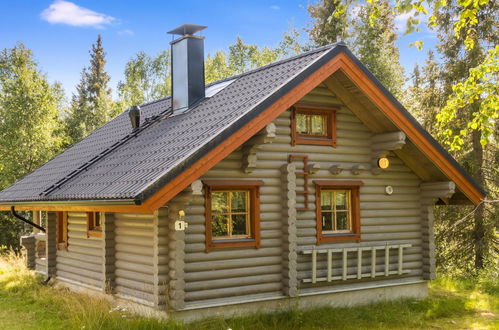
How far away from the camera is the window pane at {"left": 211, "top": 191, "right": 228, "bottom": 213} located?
1084 centimetres

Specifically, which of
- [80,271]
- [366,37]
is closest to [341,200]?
[80,271]

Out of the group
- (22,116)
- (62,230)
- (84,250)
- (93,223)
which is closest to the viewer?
(93,223)

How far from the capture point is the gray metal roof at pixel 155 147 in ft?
31.1

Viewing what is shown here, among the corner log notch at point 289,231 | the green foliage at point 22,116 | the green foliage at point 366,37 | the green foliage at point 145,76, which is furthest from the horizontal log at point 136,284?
the green foliage at point 145,76

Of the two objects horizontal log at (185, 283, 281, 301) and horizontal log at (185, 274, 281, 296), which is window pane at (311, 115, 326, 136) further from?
horizontal log at (185, 283, 281, 301)

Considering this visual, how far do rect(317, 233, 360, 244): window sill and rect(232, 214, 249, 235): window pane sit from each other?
1746mm

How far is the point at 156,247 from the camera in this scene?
10023 millimetres

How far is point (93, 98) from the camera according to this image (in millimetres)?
44688

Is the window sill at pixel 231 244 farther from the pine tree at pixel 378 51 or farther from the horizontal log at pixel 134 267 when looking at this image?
the pine tree at pixel 378 51

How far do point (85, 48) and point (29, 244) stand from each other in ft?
108

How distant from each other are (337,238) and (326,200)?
2.73ft

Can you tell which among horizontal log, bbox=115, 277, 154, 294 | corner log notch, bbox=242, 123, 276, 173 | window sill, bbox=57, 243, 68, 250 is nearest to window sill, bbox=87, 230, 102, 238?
horizontal log, bbox=115, 277, 154, 294

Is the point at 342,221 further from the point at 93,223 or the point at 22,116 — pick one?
the point at 22,116

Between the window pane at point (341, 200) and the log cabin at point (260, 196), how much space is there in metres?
0.02
